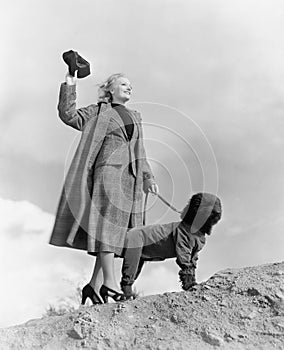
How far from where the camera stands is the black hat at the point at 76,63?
6.10 metres

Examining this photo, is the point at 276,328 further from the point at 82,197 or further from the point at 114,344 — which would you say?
the point at 82,197

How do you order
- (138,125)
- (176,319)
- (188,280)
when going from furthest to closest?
(138,125)
(188,280)
(176,319)

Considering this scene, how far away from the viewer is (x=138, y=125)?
6.30m

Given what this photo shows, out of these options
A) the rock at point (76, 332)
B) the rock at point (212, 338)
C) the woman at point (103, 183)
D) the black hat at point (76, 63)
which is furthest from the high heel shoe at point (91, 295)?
the black hat at point (76, 63)

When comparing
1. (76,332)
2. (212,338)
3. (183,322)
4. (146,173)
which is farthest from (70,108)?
(212,338)

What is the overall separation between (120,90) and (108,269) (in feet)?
5.25

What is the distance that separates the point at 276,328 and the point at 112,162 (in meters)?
1.91

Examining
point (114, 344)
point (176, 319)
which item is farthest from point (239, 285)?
point (114, 344)

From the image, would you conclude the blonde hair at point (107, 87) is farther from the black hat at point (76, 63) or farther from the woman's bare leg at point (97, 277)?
the woman's bare leg at point (97, 277)

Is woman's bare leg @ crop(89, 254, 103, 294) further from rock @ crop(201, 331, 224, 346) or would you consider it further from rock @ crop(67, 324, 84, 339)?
rock @ crop(201, 331, 224, 346)

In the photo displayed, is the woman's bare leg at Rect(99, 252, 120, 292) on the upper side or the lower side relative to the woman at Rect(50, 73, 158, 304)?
lower

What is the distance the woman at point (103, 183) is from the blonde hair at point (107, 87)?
0.02 m

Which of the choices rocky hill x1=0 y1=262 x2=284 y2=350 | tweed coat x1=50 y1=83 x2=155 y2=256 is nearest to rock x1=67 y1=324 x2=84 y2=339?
rocky hill x1=0 y1=262 x2=284 y2=350

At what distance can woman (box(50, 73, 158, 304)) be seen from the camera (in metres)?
5.81
